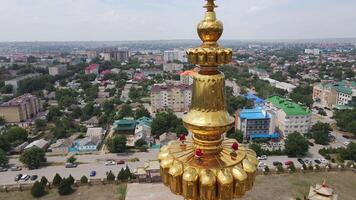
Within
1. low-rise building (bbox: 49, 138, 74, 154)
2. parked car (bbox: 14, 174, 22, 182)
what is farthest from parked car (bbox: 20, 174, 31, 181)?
low-rise building (bbox: 49, 138, 74, 154)

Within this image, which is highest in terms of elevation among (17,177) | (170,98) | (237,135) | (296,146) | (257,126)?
(170,98)

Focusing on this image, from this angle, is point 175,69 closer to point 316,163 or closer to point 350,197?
point 316,163

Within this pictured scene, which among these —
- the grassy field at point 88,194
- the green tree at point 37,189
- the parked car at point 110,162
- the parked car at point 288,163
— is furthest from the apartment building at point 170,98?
the green tree at point 37,189

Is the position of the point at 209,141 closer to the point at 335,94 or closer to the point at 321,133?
the point at 321,133

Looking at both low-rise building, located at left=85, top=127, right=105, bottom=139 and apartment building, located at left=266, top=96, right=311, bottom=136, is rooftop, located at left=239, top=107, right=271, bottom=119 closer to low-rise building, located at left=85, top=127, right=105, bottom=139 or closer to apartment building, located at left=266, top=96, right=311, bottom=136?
apartment building, located at left=266, top=96, right=311, bottom=136

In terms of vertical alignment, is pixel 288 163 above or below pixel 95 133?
below

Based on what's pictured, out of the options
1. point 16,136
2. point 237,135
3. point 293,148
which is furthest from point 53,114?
point 293,148
